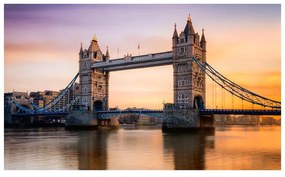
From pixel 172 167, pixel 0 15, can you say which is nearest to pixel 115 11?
pixel 0 15

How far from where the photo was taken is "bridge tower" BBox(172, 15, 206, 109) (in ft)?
149

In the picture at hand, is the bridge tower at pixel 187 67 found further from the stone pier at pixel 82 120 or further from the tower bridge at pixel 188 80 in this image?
the stone pier at pixel 82 120

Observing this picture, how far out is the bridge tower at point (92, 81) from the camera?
59.9 m

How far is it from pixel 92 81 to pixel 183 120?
21.6 meters

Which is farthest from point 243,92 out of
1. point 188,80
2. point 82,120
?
point 82,120

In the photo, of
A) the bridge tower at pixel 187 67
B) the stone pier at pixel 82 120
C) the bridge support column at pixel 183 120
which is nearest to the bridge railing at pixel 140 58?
the bridge tower at pixel 187 67

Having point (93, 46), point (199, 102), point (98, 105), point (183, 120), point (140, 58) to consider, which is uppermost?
point (93, 46)

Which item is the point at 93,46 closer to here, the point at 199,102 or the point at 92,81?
the point at 92,81

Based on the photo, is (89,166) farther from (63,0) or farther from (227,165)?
(63,0)

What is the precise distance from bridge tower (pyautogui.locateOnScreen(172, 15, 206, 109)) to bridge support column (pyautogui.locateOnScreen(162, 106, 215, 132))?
198cm

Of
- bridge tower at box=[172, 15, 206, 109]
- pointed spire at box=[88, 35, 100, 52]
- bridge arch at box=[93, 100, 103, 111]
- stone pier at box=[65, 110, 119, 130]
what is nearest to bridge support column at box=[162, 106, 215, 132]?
bridge tower at box=[172, 15, 206, 109]

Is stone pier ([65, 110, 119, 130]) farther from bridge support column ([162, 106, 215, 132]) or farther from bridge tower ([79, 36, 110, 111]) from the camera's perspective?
bridge support column ([162, 106, 215, 132])

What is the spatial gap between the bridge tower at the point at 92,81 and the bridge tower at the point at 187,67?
17769 mm

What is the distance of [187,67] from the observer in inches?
1801
